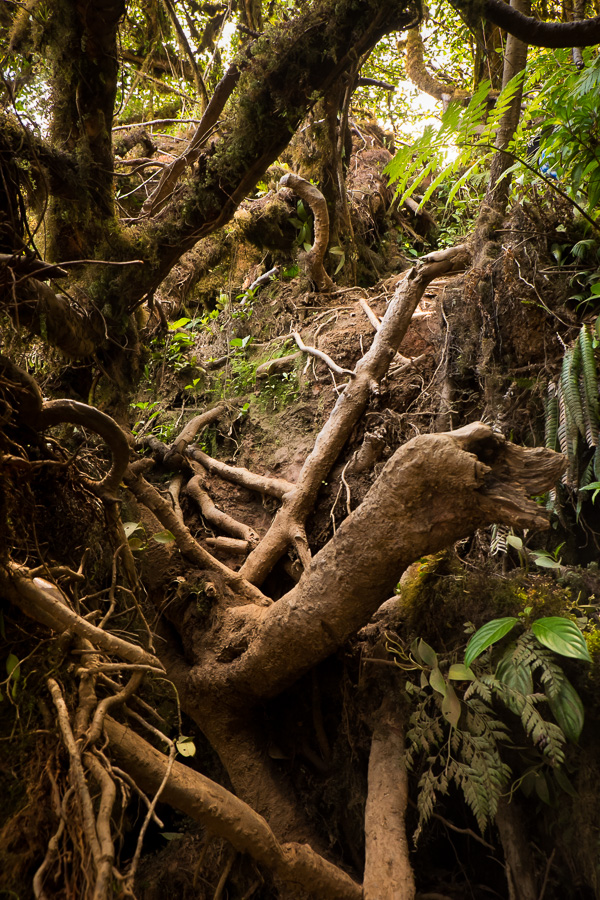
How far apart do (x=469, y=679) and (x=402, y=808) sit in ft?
2.28

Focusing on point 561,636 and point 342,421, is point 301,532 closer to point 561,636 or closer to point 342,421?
point 342,421

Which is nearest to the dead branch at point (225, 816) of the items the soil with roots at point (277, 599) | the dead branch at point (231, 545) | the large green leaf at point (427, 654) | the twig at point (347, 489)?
the soil with roots at point (277, 599)

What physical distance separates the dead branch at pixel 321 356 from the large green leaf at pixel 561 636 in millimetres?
2096

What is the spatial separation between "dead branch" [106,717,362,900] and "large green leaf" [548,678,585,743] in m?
1.10

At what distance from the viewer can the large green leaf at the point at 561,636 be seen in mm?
1916

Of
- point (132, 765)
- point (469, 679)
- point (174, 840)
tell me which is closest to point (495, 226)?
point (469, 679)

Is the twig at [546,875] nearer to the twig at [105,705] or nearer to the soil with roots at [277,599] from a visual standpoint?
the soil with roots at [277,599]

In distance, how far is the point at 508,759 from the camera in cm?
240

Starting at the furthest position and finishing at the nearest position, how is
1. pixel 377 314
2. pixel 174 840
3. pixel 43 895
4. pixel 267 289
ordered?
1. pixel 267 289
2. pixel 377 314
3. pixel 174 840
4. pixel 43 895

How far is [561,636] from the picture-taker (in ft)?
6.52

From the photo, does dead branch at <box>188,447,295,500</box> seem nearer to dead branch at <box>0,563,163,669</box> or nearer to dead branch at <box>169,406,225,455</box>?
dead branch at <box>169,406,225,455</box>

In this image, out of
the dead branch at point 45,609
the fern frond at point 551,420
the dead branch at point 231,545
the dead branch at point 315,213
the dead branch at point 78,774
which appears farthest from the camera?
the dead branch at point 315,213

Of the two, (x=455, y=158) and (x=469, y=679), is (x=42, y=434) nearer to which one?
(x=469, y=679)

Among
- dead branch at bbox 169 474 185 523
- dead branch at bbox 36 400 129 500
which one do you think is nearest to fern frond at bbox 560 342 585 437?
dead branch at bbox 36 400 129 500
